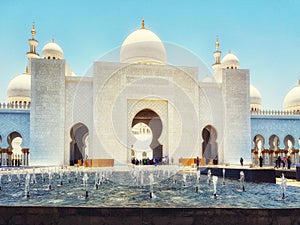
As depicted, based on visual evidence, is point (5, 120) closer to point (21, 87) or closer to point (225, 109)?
point (21, 87)

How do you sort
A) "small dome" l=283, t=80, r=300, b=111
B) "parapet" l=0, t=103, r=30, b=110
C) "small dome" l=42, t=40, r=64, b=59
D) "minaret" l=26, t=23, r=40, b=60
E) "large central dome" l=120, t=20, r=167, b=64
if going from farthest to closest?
1. "small dome" l=283, t=80, r=300, b=111
2. "minaret" l=26, t=23, r=40, b=60
3. "small dome" l=42, t=40, r=64, b=59
4. "large central dome" l=120, t=20, r=167, b=64
5. "parapet" l=0, t=103, r=30, b=110

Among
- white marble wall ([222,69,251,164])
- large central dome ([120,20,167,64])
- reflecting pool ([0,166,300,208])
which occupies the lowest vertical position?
reflecting pool ([0,166,300,208])

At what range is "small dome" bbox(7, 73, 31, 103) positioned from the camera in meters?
16.4

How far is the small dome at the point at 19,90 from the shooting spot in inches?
646

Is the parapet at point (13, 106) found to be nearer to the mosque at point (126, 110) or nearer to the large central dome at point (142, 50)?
the mosque at point (126, 110)


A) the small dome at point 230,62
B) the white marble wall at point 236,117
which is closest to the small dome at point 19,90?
the white marble wall at point 236,117

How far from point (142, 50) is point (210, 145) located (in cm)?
571

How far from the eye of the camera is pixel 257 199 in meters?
3.79

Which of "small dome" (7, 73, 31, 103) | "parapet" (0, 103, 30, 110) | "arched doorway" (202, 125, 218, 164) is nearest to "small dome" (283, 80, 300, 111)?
"arched doorway" (202, 125, 218, 164)

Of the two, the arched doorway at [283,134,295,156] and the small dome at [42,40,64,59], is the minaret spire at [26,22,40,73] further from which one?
the arched doorway at [283,134,295,156]

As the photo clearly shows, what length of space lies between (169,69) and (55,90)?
4.76 m

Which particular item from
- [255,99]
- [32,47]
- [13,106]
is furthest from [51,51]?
[255,99]

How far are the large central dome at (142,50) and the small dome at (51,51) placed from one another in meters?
3.22

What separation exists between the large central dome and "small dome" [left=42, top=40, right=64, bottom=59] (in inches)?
127
